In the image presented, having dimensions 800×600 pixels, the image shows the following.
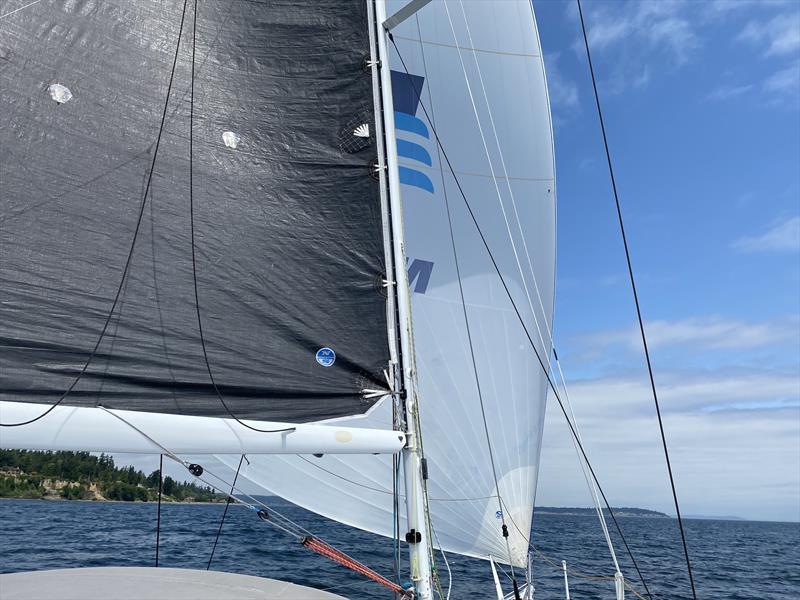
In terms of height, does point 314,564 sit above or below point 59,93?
below

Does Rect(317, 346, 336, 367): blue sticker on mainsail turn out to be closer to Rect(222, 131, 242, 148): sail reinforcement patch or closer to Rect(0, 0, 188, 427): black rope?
Rect(0, 0, 188, 427): black rope

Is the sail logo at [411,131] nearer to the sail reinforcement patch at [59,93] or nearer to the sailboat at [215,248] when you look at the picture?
the sailboat at [215,248]

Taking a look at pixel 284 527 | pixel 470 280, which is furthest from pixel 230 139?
pixel 470 280

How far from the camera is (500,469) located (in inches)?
224

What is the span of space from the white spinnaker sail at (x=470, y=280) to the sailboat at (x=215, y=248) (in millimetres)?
104

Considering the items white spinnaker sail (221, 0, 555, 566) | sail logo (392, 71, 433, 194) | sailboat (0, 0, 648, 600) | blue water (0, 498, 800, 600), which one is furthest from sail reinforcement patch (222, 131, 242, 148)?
blue water (0, 498, 800, 600)

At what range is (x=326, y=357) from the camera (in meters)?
3.65

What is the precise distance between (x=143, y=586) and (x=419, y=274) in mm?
4011

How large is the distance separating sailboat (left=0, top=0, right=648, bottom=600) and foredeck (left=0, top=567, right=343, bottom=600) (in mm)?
89

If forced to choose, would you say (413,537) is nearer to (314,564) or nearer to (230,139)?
(230,139)

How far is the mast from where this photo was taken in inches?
135

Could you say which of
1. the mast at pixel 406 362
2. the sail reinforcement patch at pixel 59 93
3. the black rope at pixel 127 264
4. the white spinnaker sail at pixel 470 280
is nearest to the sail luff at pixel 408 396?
the mast at pixel 406 362

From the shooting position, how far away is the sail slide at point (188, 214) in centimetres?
309

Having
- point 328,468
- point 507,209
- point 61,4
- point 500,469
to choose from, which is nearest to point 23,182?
point 61,4
